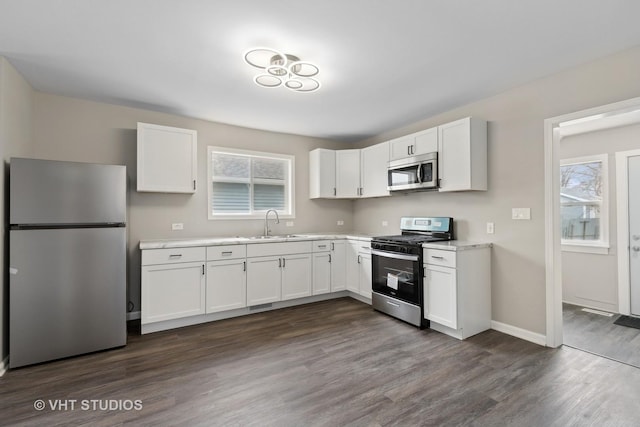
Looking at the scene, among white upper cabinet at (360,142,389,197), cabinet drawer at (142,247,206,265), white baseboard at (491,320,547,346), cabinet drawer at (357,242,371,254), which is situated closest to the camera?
white baseboard at (491,320,547,346)

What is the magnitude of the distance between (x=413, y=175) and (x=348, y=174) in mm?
1287

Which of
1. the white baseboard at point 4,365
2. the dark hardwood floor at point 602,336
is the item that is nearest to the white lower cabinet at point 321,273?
the dark hardwood floor at point 602,336

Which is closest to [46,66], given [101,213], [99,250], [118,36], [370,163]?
[118,36]

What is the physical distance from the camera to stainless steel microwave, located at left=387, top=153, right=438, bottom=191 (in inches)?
143

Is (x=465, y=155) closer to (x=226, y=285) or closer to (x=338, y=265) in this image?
(x=338, y=265)

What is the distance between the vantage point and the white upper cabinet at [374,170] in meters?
4.43

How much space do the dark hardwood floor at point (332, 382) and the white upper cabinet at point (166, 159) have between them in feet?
5.57

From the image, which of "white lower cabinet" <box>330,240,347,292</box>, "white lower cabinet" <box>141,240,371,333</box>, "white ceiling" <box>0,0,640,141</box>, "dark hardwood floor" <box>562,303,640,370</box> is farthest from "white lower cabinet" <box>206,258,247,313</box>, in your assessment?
"dark hardwood floor" <box>562,303,640,370</box>

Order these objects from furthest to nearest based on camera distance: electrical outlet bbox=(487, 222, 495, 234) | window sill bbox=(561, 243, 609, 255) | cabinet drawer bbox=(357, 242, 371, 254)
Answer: cabinet drawer bbox=(357, 242, 371, 254) → window sill bbox=(561, 243, 609, 255) → electrical outlet bbox=(487, 222, 495, 234)

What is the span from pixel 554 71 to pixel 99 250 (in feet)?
14.9

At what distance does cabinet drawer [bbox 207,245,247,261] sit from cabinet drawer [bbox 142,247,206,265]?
9cm

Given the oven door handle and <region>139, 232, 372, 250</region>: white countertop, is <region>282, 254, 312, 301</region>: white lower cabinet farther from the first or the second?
the oven door handle

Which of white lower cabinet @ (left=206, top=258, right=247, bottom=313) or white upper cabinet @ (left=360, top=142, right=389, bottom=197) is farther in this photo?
white upper cabinet @ (left=360, top=142, right=389, bottom=197)

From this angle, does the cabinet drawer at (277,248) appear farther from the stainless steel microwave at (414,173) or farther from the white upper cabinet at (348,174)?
the stainless steel microwave at (414,173)
